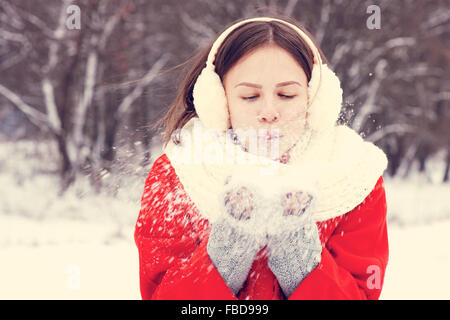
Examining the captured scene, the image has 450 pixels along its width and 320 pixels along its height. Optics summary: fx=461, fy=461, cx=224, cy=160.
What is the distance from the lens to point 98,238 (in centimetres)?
388

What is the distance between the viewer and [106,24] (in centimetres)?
590

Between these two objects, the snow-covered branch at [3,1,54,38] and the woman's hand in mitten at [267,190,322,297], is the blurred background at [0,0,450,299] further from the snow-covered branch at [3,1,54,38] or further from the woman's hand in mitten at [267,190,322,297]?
the woman's hand in mitten at [267,190,322,297]

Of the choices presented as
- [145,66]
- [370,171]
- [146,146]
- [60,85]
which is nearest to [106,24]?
[145,66]

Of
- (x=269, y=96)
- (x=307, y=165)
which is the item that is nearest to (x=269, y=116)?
(x=269, y=96)

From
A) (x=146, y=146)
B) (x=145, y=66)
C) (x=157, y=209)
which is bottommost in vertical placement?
(x=157, y=209)

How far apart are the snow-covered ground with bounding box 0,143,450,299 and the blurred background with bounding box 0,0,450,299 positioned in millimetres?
29

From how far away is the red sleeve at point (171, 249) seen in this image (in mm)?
1021

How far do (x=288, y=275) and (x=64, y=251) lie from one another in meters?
2.96

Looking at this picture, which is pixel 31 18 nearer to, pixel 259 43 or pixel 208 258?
pixel 259 43

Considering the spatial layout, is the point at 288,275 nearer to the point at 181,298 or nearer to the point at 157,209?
the point at 181,298

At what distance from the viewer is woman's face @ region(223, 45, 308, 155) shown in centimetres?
104

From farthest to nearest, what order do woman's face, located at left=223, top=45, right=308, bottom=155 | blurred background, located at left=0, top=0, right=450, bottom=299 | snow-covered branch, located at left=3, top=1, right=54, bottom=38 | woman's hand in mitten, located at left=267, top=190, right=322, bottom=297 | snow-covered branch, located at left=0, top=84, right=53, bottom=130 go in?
snow-covered branch, located at left=0, top=84, right=53, bottom=130
snow-covered branch, located at left=3, top=1, right=54, bottom=38
blurred background, located at left=0, top=0, right=450, bottom=299
woman's face, located at left=223, top=45, right=308, bottom=155
woman's hand in mitten, located at left=267, top=190, right=322, bottom=297

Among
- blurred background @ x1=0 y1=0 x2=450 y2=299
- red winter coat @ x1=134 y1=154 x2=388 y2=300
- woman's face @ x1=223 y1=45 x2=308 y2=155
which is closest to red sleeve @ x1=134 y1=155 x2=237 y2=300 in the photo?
red winter coat @ x1=134 y1=154 x2=388 y2=300

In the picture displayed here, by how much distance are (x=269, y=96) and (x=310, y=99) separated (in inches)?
5.4
